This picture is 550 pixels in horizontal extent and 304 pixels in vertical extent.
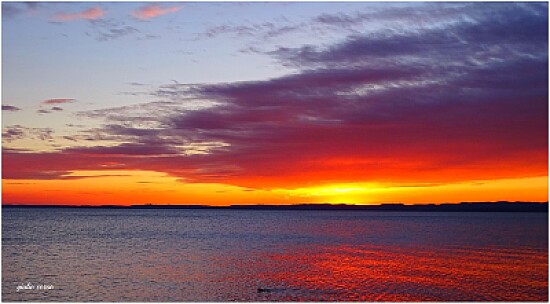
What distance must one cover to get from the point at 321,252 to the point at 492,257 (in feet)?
74.1

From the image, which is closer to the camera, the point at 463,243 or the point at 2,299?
the point at 2,299

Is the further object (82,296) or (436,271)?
(436,271)

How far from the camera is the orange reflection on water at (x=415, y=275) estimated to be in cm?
4525

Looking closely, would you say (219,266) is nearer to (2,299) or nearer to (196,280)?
(196,280)

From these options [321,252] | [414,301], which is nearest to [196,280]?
[414,301]

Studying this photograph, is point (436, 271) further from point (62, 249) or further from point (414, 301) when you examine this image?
point (62, 249)

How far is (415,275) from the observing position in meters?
55.2

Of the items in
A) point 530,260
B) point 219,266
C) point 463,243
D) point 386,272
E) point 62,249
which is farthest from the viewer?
point 463,243

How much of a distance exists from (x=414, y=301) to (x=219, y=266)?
955 inches

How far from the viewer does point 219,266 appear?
60531mm

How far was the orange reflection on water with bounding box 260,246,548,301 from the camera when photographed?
45250mm

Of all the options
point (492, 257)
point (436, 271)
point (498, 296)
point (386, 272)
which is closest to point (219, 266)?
point (386, 272)

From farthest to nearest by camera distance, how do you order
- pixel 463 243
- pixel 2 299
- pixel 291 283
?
pixel 463 243 → pixel 291 283 → pixel 2 299

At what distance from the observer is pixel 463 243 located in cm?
9625
